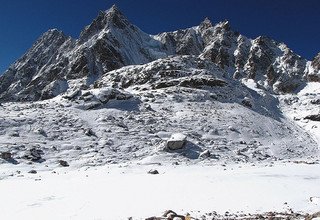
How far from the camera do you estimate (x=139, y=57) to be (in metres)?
134

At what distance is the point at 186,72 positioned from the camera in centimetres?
6750

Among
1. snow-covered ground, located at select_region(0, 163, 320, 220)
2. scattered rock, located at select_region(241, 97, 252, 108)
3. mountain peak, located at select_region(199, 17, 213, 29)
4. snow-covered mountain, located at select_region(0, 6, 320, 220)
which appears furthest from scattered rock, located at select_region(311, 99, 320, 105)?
mountain peak, located at select_region(199, 17, 213, 29)

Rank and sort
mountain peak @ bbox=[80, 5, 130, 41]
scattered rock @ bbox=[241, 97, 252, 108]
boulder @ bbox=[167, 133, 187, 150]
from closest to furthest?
boulder @ bbox=[167, 133, 187, 150] < scattered rock @ bbox=[241, 97, 252, 108] < mountain peak @ bbox=[80, 5, 130, 41]

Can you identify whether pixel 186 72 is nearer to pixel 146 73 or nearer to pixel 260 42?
pixel 146 73

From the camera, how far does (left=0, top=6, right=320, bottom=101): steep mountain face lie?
117 m

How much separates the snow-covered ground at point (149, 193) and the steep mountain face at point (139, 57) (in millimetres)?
81882

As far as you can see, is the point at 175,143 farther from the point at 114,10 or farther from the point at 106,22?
the point at 114,10

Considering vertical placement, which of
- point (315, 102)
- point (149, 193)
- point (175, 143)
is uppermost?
point (315, 102)

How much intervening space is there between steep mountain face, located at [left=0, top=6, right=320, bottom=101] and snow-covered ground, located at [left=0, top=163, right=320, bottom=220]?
A: 81882mm

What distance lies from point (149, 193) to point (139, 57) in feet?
380

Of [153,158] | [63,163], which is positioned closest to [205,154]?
[153,158]

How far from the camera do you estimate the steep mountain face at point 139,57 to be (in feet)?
383

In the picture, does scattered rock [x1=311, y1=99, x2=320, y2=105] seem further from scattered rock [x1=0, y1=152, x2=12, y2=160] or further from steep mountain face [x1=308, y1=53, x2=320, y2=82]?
scattered rock [x1=0, y1=152, x2=12, y2=160]

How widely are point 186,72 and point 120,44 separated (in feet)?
228
